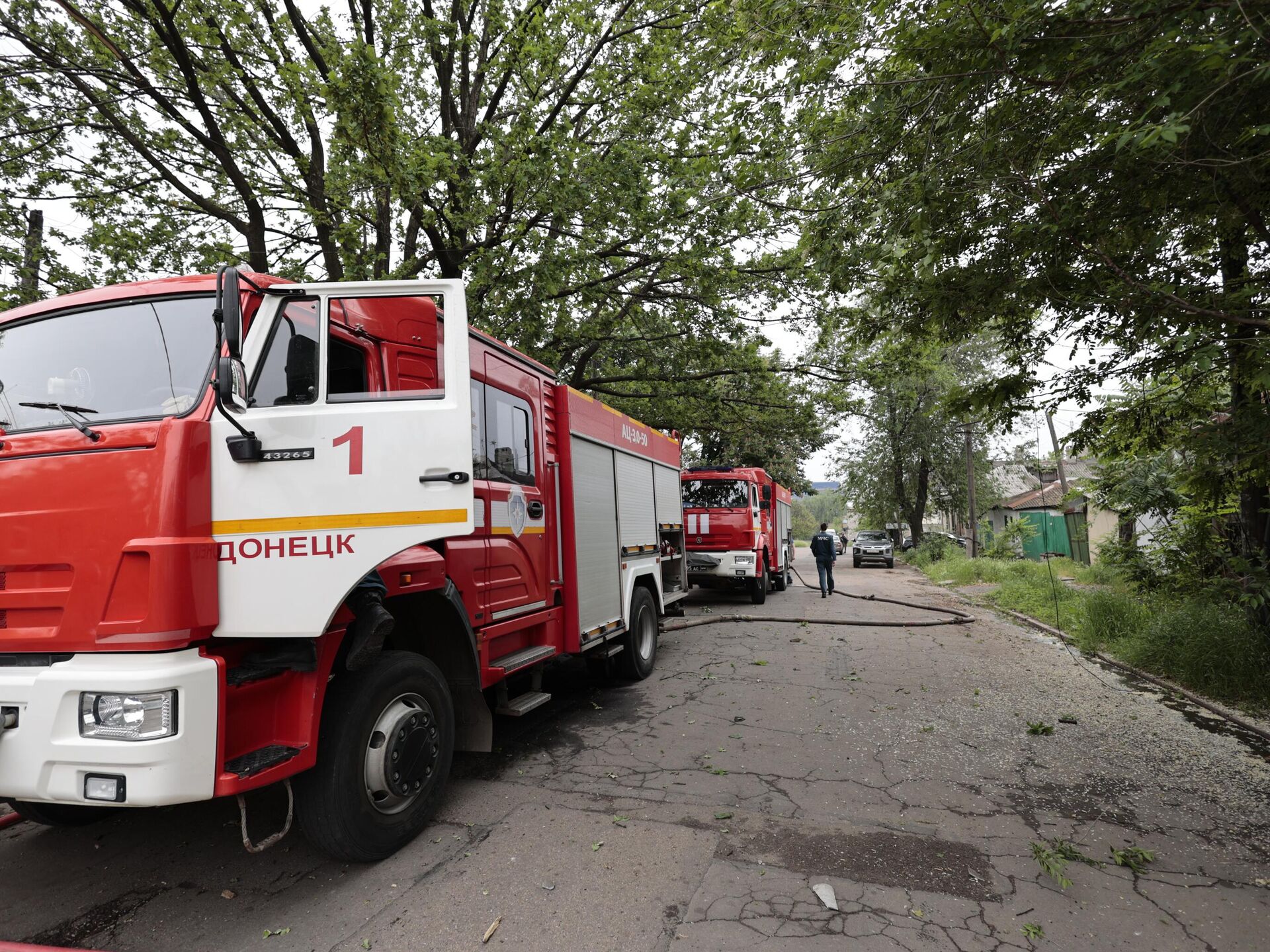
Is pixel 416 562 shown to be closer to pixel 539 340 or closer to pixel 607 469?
pixel 607 469

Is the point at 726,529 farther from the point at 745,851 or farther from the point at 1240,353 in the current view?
the point at 745,851

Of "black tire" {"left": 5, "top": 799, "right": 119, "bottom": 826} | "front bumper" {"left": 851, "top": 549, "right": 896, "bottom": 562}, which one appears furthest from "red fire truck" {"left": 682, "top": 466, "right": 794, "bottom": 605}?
"front bumper" {"left": 851, "top": 549, "right": 896, "bottom": 562}

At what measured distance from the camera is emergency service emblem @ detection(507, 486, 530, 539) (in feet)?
15.0

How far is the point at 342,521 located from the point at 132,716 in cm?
100

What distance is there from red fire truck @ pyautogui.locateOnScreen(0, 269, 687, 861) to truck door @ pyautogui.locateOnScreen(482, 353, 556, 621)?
274 millimetres

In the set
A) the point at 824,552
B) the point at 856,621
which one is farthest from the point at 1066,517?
the point at 856,621

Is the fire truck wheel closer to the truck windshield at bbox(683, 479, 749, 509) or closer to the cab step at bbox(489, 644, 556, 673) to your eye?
the truck windshield at bbox(683, 479, 749, 509)

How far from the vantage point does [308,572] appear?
2.84m

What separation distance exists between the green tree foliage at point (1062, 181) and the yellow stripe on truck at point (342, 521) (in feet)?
9.66

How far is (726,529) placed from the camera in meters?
13.8

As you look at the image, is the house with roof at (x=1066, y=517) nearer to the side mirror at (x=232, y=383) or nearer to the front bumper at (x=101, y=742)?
the side mirror at (x=232, y=383)

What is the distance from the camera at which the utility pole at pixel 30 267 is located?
785cm

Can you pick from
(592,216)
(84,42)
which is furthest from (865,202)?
(84,42)

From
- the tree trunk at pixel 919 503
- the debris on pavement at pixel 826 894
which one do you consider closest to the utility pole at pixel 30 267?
the debris on pavement at pixel 826 894
